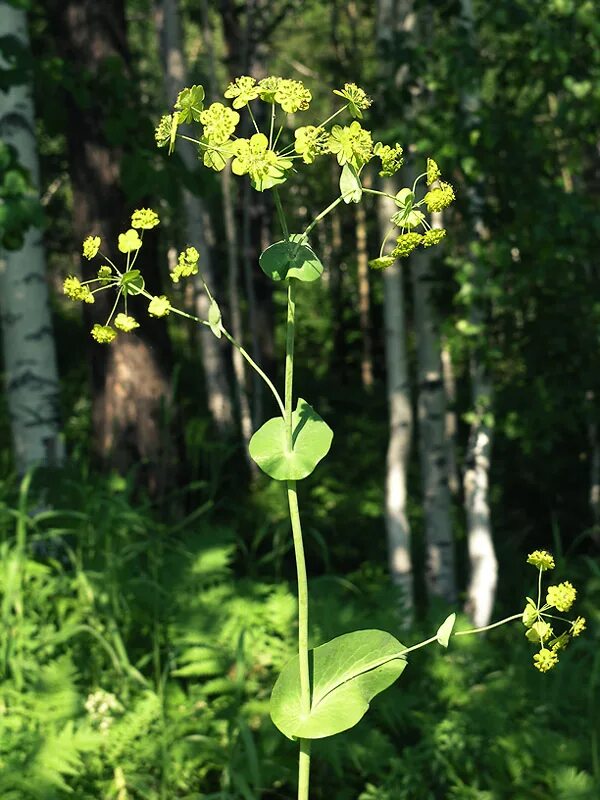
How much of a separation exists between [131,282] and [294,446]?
306 millimetres

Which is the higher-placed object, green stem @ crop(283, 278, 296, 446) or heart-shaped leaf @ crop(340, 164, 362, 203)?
heart-shaped leaf @ crop(340, 164, 362, 203)

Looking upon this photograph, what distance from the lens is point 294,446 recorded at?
1361 mm

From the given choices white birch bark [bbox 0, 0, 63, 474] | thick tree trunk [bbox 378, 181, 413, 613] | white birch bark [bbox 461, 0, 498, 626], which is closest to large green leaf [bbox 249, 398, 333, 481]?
white birch bark [bbox 0, 0, 63, 474]

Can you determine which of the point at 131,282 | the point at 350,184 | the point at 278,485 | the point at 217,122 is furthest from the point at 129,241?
the point at 278,485

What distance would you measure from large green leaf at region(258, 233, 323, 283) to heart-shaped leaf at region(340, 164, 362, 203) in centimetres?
8

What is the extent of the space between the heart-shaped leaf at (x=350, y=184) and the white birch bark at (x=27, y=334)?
344 cm

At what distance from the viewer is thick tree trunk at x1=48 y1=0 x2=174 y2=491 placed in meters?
5.22

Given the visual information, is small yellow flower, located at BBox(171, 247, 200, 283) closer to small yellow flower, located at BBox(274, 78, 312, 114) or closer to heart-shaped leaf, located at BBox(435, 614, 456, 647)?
small yellow flower, located at BBox(274, 78, 312, 114)

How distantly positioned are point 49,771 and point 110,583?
0.86 metres

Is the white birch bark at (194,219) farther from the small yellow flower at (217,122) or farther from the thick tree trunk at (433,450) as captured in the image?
the small yellow flower at (217,122)

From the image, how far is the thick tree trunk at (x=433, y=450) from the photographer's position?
6.24 meters

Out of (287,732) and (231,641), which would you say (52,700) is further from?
(287,732)

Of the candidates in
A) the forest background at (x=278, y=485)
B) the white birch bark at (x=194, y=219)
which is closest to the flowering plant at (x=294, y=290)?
the forest background at (x=278, y=485)

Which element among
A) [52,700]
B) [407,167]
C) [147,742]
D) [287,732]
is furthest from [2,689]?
[407,167]
